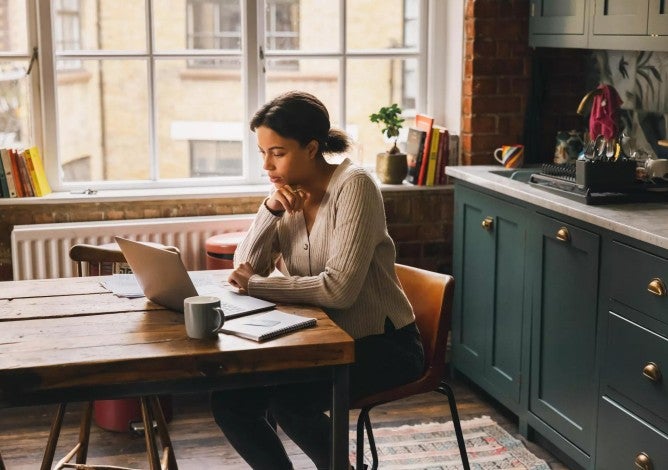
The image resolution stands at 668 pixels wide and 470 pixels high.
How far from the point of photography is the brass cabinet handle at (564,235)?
3.22m

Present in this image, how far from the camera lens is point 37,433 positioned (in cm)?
371

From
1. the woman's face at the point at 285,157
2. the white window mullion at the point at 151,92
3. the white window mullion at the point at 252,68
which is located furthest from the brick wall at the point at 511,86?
the woman's face at the point at 285,157

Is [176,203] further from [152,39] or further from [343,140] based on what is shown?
[343,140]

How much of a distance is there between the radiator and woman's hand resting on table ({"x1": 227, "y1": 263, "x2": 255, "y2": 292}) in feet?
4.40

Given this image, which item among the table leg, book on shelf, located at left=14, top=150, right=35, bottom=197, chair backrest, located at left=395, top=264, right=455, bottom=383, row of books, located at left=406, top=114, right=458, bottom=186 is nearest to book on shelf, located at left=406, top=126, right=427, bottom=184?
row of books, located at left=406, top=114, right=458, bottom=186

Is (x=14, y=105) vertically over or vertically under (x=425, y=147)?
over

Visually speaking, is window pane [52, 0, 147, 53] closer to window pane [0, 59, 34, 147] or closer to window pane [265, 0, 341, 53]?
window pane [0, 59, 34, 147]

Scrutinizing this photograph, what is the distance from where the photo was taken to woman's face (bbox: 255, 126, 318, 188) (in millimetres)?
2793

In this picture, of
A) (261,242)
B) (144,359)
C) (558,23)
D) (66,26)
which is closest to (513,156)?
(558,23)

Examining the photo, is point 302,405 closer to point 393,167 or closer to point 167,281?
point 167,281

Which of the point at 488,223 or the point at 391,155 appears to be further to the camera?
the point at 391,155

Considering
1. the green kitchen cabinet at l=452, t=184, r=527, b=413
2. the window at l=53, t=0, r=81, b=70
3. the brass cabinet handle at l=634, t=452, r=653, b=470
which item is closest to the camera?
the brass cabinet handle at l=634, t=452, r=653, b=470

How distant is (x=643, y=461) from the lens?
284cm

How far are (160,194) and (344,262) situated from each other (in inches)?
69.5
